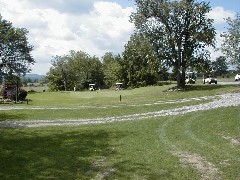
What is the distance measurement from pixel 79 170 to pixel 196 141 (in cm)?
702

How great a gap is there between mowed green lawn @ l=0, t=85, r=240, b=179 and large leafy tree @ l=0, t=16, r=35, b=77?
72.2 m

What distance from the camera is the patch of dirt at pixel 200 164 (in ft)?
40.9

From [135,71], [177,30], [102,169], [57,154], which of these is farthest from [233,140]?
[135,71]

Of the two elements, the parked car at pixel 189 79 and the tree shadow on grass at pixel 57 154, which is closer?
the tree shadow on grass at pixel 57 154

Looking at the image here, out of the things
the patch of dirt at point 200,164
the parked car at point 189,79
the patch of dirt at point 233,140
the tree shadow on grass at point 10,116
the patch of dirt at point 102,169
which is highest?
the parked car at point 189,79

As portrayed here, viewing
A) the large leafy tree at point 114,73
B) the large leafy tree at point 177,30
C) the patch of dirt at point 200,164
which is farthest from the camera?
the large leafy tree at point 114,73

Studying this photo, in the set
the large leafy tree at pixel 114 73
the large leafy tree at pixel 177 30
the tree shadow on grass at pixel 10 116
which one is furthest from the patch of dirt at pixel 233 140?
the large leafy tree at pixel 114 73

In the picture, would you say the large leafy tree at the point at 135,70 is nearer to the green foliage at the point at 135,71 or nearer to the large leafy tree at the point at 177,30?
the green foliage at the point at 135,71

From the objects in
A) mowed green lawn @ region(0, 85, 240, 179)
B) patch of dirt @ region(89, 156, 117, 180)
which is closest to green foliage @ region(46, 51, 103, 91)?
mowed green lawn @ region(0, 85, 240, 179)

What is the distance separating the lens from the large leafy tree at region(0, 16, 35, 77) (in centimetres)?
9119

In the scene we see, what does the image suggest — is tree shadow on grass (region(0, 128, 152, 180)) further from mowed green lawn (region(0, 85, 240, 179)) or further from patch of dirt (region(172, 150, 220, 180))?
patch of dirt (region(172, 150, 220, 180))

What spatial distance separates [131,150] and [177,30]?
44701mm

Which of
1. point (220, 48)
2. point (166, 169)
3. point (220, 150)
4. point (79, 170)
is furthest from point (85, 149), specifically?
point (220, 48)

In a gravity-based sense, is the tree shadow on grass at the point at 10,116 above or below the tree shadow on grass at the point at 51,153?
above
